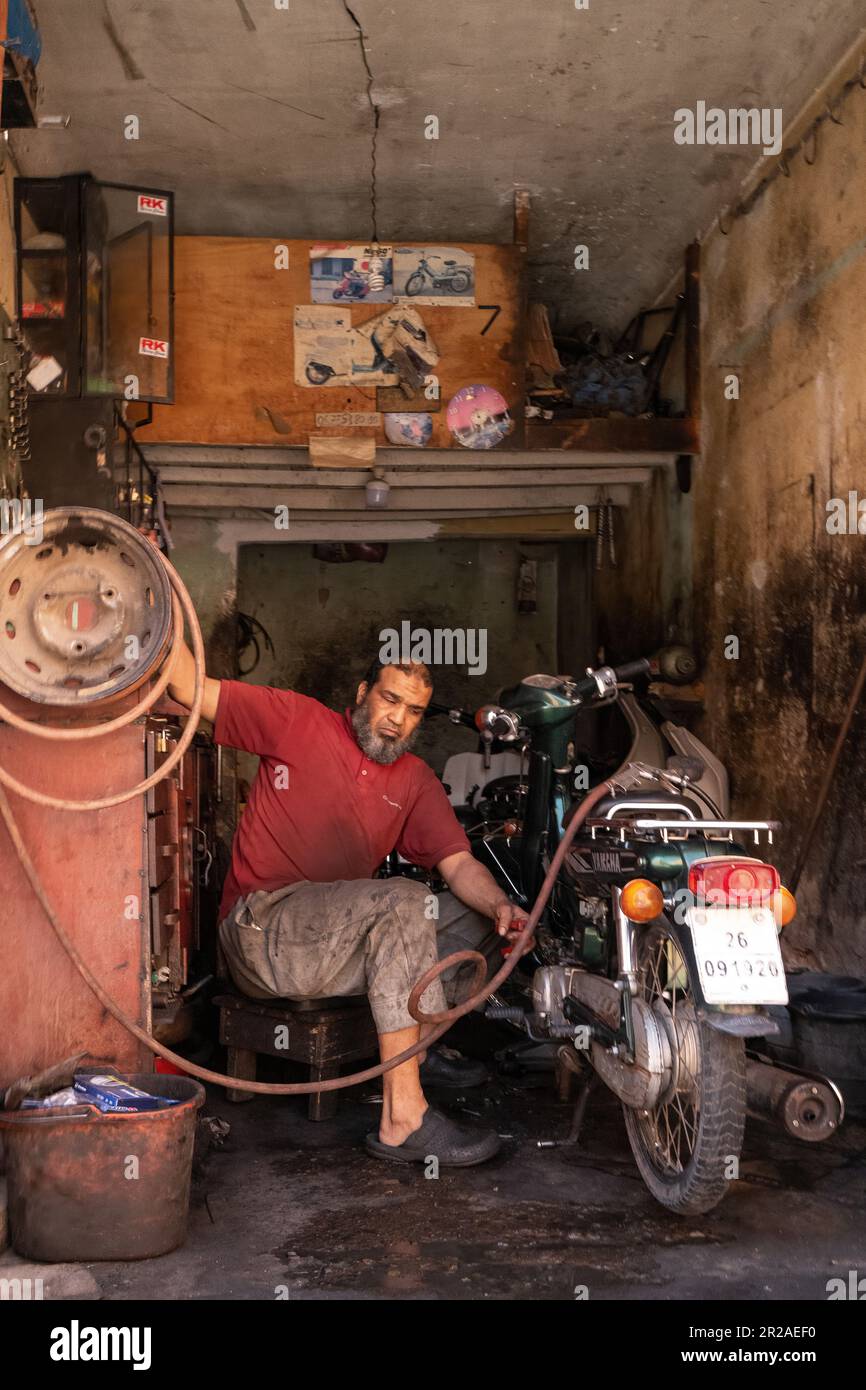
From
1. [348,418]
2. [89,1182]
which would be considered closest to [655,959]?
[89,1182]

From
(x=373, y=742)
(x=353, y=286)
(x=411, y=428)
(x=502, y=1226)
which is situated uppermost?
(x=353, y=286)

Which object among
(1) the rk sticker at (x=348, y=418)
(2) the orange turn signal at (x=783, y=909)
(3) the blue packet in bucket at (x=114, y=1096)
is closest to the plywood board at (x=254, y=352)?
(1) the rk sticker at (x=348, y=418)

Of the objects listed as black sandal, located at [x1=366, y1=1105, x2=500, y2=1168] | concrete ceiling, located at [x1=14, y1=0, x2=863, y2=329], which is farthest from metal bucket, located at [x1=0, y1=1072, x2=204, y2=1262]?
concrete ceiling, located at [x1=14, y1=0, x2=863, y2=329]

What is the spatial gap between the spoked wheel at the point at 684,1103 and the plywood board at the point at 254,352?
3.88 meters

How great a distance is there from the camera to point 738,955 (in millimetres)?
2707

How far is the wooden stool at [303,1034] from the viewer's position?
368cm

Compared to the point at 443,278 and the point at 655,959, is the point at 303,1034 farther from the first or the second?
the point at 443,278

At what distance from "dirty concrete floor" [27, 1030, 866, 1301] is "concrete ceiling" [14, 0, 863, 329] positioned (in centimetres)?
391

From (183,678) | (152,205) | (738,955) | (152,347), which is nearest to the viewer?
(738,955)

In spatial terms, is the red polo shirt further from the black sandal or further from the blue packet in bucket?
the blue packet in bucket

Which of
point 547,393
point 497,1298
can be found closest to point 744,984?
point 497,1298

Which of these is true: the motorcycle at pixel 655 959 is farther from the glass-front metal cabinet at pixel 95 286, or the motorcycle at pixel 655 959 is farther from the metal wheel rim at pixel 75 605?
the glass-front metal cabinet at pixel 95 286

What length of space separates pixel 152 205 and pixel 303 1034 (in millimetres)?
4067

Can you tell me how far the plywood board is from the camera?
20.6 ft
